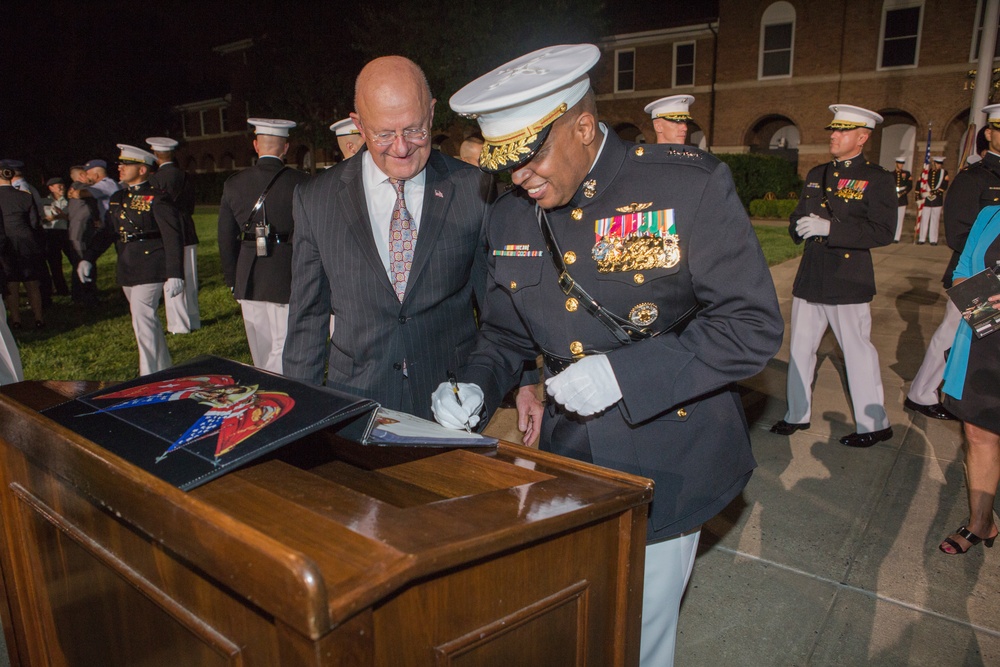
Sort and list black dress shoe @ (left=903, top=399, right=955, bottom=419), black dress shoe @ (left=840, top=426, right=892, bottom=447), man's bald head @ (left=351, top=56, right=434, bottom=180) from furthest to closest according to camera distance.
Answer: black dress shoe @ (left=903, top=399, right=955, bottom=419), black dress shoe @ (left=840, top=426, right=892, bottom=447), man's bald head @ (left=351, top=56, right=434, bottom=180)

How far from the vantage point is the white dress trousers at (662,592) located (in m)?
1.93

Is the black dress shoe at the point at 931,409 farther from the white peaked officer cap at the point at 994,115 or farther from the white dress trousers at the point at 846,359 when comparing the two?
the white peaked officer cap at the point at 994,115

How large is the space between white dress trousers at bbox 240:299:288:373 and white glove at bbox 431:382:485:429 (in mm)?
3995

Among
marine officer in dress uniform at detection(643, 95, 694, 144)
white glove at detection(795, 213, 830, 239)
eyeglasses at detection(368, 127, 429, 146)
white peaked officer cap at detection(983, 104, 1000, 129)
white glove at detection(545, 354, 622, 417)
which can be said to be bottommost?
white glove at detection(545, 354, 622, 417)

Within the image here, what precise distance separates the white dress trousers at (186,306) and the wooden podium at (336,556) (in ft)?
21.5

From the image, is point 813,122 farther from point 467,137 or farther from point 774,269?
point 467,137

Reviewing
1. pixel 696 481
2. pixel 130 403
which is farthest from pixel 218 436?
pixel 696 481

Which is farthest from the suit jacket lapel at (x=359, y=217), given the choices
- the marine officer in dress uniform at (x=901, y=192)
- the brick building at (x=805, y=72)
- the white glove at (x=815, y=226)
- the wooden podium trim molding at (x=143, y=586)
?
the brick building at (x=805, y=72)

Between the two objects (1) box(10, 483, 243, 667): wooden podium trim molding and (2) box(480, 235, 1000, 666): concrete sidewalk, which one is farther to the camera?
(2) box(480, 235, 1000, 666): concrete sidewalk

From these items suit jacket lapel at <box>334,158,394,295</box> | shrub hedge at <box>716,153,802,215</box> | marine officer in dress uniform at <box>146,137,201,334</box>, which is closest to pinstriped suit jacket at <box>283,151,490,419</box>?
suit jacket lapel at <box>334,158,394,295</box>

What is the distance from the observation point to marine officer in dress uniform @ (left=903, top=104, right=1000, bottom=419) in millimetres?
4527

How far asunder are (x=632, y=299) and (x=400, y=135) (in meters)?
1.16

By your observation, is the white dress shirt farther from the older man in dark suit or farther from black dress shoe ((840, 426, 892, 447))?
black dress shoe ((840, 426, 892, 447))

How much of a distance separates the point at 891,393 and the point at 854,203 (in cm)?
184
